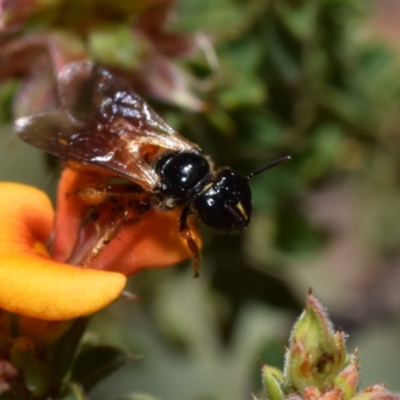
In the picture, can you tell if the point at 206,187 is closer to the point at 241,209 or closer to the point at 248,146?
the point at 241,209

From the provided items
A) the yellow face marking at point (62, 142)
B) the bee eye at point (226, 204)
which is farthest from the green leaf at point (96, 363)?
the yellow face marking at point (62, 142)

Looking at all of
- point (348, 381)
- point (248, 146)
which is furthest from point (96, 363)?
point (248, 146)

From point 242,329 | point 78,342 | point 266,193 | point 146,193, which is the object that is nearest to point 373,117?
point 266,193

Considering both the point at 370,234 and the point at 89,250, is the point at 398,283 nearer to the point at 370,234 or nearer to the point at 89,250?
the point at 370,234

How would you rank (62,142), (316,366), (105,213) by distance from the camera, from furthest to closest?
(105,213) < (62,142) < (316,366)

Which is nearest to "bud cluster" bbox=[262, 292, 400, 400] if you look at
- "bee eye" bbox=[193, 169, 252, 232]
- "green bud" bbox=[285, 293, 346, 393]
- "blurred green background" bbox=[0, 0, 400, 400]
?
"green bud" bbox=[285, 293, 346, 393]

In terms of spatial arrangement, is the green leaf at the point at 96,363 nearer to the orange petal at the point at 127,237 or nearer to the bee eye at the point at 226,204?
the orange petal at the point at 127,237

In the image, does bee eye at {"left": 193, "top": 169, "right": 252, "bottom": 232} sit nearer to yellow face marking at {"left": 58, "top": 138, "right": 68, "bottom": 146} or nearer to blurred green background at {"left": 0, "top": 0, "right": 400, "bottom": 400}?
yellow face marking at {"left": 58, "top": 138, "right": 68, "bottom": 146}
